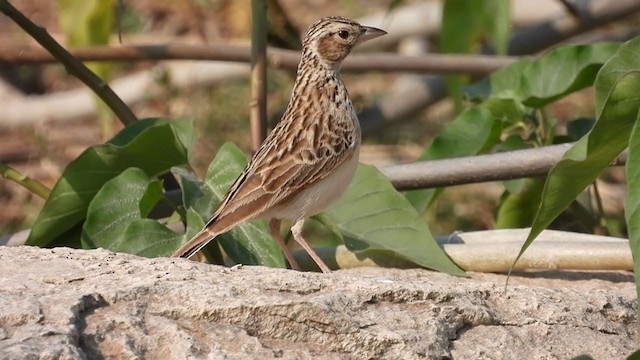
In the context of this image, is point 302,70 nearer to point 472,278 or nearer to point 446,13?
point 446,13

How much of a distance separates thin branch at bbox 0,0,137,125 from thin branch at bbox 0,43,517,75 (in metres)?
0.36

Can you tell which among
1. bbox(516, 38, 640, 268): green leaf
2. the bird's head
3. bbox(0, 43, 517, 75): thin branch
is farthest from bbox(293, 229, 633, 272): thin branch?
bbox(0, 43, 517, 75): thin branch

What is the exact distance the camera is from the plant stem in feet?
16.3

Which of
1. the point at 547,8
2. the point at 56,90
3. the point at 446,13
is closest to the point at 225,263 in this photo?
the point at 446,13

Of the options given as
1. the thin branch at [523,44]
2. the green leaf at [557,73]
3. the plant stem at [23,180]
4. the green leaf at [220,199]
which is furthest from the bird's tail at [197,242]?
the thin branch at [523,44]

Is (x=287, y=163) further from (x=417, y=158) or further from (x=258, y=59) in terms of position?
(x=417, y=158)

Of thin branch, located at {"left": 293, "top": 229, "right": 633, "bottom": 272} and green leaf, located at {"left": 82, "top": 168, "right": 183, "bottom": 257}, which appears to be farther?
green leaf, located at {"left": 82, "top": 168, "right": 183, "bottom": 257}

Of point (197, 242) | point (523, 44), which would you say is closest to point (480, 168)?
point (197, 242)

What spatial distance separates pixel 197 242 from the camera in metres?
4.55

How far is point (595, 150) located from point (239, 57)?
9.93 ft

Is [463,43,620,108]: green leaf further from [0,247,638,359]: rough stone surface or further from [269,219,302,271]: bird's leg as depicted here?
[0,247,638,359]: rough stone surface

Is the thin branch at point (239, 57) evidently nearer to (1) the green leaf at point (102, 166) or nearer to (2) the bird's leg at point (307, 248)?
(1) the green leaf at point (102, 166)

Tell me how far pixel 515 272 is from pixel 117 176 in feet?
Answer: 4.82

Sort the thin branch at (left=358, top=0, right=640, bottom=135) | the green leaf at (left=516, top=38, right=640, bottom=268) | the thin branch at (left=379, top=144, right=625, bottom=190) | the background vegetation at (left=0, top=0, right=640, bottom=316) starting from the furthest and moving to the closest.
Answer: the thin branch at (left=358, top=0, right=640, bottom=135), the thin branch at (left=379, top=144, right=625, bottom=190), the background vegetation at (left=0, top=0, right=640, bottom=316), the green leaf at (left=516, top=38, right=640, bottom=268)
